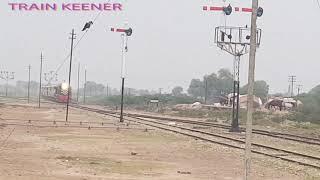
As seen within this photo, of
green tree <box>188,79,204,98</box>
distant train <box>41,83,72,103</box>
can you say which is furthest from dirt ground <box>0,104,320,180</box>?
green tree <box>188,79,204,98</box>

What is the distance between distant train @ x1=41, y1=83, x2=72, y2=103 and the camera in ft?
305

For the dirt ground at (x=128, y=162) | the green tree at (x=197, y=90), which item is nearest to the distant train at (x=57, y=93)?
the dirt ground at (x=128, y=162)

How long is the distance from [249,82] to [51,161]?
1082 centimetres

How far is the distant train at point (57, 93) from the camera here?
305ft

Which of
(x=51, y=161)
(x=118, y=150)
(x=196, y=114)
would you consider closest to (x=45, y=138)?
(x=118, y=150)

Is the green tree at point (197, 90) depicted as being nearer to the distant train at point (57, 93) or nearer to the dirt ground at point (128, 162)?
the distant train at point (57, 93)

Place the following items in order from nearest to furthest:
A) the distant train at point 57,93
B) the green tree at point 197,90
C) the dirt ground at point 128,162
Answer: the dirt ground at point 128,162
the distant train at point 57,93
the green tree at point 197,90

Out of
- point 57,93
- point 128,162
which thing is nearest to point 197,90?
point 57,93

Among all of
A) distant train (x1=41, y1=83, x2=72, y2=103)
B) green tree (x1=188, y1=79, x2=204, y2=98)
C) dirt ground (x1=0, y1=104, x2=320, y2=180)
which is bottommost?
dirt ground (x1=0, y1=104, x2=320, y2=180)

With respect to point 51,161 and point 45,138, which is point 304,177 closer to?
point 51,161

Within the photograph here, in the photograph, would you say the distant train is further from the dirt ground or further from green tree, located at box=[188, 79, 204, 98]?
green tree, located at box=[188, 79, 204, 98]

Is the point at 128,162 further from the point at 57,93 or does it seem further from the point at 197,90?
the point at 197,90

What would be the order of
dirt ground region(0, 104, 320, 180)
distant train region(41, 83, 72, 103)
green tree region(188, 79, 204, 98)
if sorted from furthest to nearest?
green tree region(188, 79, 204, 98) < distant train region(41, 83, 72, 103) < dirt ground region(0, 104, 320, 180)

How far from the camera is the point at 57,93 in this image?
105 m
